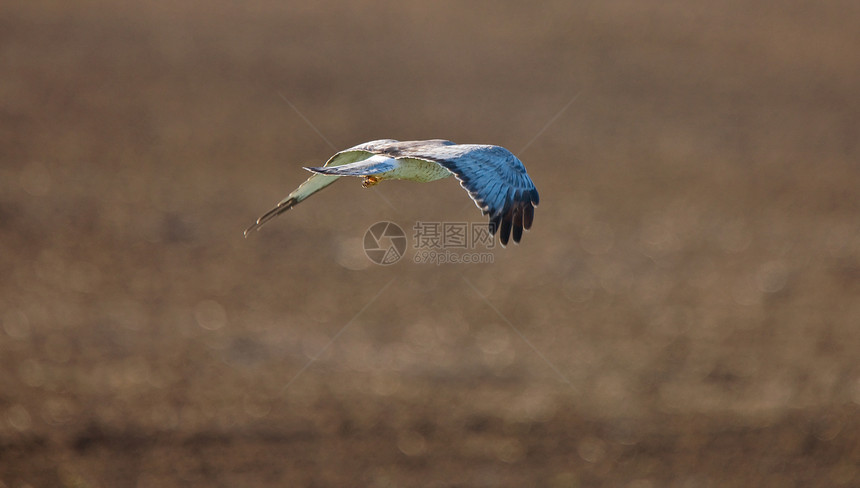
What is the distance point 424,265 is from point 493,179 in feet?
77.6

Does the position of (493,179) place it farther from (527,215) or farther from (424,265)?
(424,265)

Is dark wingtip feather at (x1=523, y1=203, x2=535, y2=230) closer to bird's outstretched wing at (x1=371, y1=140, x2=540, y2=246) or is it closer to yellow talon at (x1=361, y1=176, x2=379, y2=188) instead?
bird's outstretched wing at (x1=371, y1=140, x2=540, y2=246)

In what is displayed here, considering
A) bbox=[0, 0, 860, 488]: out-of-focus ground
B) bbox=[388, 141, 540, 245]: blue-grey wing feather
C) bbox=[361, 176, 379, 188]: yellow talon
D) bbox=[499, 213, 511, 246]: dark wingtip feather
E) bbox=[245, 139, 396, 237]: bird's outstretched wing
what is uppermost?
bbox=[0, 0, 860, 488]: out-of-focus ground

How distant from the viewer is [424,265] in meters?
31.3

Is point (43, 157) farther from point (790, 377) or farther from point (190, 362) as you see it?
point (790, 377)

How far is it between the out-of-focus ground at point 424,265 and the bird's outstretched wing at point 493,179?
15.5m

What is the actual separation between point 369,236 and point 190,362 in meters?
8.85

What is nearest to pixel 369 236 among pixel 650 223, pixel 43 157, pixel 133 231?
pixel 133 231

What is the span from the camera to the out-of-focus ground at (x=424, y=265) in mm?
23062

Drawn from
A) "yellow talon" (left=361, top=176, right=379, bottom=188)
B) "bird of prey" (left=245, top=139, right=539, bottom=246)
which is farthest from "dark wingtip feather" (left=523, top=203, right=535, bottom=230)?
"yellow talon" (left=361, top=176, right=379, bottom=188)

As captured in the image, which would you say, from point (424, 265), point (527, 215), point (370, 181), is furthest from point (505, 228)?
point (424, 265)

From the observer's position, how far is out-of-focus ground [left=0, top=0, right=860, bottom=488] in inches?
908

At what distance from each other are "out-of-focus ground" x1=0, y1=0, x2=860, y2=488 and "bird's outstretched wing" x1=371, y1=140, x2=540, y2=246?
15491 millimetres

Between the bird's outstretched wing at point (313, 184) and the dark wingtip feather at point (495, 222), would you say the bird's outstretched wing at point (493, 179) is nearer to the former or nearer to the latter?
the dark wingtip feather at point (495, 222)
